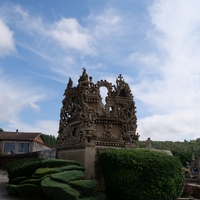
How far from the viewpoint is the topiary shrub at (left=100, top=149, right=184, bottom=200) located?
11.0m

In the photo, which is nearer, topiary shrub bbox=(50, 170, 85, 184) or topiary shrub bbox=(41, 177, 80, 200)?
topiary shrub bbox=(41, 177, 80, 200)

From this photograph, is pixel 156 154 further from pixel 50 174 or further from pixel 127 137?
pixel 50 174

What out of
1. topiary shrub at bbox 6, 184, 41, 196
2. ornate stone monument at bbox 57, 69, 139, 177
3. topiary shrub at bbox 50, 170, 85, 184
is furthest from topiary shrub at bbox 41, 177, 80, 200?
ornate stone monument at bbox 57, 69, 139, 177

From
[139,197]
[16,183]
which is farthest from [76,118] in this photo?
[139,197]

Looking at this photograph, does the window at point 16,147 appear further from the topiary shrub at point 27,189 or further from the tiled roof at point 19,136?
the topiary shrub at point 27,189

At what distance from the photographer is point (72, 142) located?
14797 mm

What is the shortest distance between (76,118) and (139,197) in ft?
20.0

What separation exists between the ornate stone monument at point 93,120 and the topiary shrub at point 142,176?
2064 mm

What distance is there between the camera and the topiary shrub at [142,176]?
1104cm

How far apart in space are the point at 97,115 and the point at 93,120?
3.96 ft

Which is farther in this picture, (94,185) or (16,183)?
(16,183)

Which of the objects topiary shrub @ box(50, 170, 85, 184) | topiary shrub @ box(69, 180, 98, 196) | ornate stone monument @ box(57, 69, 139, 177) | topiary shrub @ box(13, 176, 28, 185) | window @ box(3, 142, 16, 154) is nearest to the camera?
topiary shrub @ box(50, 170, 85, 184)

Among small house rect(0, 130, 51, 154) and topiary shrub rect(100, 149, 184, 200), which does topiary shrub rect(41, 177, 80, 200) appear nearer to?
topiary shrub rect(100, 149, 184, 200)

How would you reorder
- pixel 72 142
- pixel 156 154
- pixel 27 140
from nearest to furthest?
pixel 156 154, pixel 72 142, pixel 27 140
